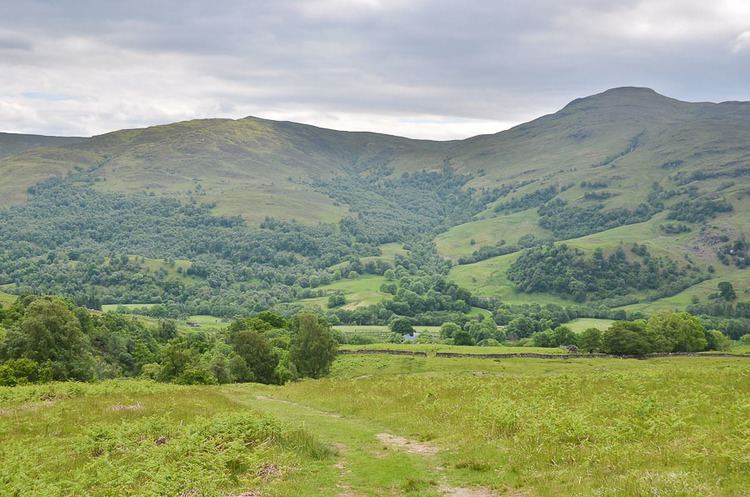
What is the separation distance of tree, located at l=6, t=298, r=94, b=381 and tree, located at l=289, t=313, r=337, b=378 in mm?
25320

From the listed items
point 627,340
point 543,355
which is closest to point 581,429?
point 543,355

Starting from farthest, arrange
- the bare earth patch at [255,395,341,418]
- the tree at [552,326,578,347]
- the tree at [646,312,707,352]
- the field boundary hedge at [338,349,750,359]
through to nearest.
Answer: the tree at [552,326,578,347]
the tree at [646,312,707,352]
the field boundary hedge at [338,349,750,359]
the bare earth patch at [255,395,341,418]

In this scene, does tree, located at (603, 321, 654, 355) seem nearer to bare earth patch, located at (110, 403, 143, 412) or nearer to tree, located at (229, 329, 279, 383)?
tree, located at (229, 329, 279, 383)

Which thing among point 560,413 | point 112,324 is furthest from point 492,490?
point 112,324

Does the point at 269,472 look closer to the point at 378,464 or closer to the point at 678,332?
the point at 378,464

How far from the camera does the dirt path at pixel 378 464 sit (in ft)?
57.3

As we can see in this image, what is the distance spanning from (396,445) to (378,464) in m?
3.57

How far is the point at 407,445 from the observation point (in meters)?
24.1

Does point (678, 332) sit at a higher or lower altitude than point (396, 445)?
lower

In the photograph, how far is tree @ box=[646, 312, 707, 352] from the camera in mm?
96425

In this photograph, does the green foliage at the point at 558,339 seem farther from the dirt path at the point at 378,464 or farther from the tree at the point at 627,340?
the dirt path at the point at 378,464

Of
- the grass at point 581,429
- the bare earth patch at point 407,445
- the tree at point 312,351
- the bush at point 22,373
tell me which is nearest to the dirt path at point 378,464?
the bare earth patch at point 407,445

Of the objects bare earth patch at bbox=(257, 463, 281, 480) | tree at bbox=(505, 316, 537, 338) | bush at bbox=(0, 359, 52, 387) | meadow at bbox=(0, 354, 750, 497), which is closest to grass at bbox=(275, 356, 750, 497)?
meadow at bbox=(0, 354, 750, 497)

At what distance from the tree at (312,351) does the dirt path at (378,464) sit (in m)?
44.7
